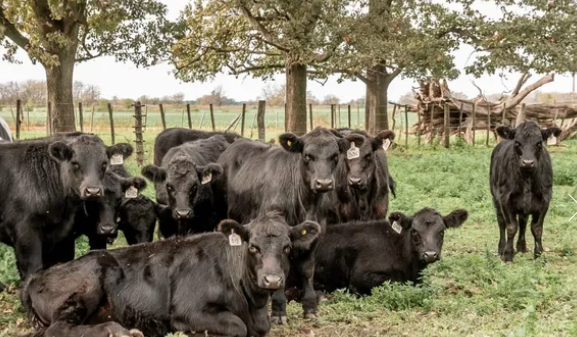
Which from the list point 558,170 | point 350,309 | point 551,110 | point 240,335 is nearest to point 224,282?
point 240,335

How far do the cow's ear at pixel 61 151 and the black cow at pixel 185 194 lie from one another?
1.51m

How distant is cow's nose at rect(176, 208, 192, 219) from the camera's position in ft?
28.3

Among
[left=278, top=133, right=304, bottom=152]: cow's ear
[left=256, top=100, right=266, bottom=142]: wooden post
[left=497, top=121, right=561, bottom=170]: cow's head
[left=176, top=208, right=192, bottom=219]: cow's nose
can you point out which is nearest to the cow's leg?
[left=497, top=121, right=561, bottom=170]: cow's head

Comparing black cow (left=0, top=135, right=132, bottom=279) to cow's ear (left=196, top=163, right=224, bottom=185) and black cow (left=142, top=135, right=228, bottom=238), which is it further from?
cow's ear (left=196, top=163, right=224, bottom=185)

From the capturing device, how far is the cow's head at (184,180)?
29.0ft

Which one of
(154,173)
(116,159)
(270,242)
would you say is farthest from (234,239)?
(154,173)

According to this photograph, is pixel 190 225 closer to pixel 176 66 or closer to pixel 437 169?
pixel 437 169

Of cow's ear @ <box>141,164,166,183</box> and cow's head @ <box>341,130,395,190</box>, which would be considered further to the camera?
cow's ear @ <box>141,164,166,183</box>

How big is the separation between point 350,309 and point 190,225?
3024 millimetres

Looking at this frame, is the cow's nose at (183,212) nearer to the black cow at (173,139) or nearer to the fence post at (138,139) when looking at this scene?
the black cow at (173,139)

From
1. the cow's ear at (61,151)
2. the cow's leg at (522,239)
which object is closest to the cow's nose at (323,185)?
the cow's ear at (61,151)

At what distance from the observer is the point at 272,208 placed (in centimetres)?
786

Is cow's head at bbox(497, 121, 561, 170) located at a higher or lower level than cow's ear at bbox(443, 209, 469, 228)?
higher

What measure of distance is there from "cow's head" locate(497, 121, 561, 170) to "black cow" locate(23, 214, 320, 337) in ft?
14.9
